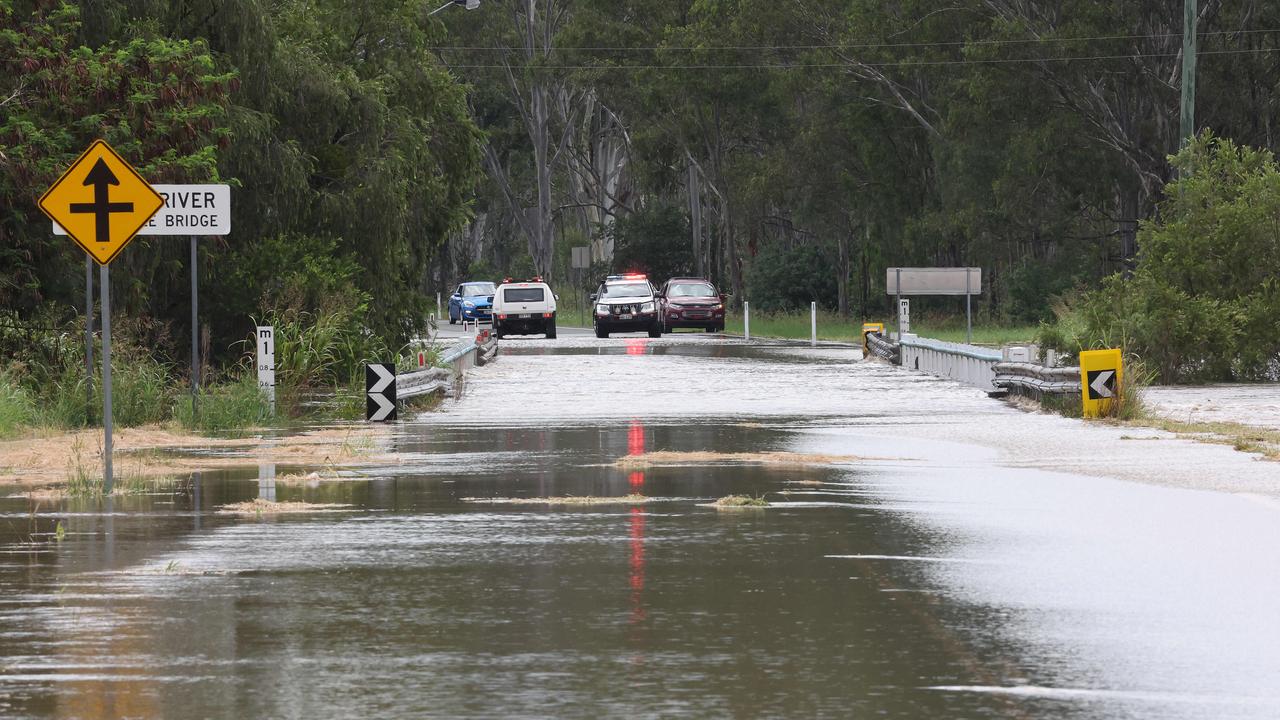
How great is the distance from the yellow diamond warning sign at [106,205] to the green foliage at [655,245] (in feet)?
245

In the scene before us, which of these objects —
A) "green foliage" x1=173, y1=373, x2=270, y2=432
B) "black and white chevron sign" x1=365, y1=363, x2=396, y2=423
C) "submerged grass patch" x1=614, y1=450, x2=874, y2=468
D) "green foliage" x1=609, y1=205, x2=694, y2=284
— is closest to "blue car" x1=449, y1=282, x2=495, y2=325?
"green foliage" x1=609, y1=205, x2=694, y2=284

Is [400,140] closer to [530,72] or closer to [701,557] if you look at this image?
[701,557]

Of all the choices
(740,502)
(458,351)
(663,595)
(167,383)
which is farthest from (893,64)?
(663,595)

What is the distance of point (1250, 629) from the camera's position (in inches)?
386

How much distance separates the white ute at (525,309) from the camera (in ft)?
210

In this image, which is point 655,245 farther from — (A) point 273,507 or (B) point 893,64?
(A) point 273,507

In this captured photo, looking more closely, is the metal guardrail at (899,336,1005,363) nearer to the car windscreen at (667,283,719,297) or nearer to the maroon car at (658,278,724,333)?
the maroon car at (658,278,724,333)

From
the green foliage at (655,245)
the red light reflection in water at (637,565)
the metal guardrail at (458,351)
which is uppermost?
the green foliage at (655,245)

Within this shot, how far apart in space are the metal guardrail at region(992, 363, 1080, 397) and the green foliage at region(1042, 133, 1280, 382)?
3.59 meters

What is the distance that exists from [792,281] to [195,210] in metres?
59.7

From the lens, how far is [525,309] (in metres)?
63.9

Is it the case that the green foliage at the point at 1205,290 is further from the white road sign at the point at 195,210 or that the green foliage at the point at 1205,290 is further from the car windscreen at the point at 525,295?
the car windscreen at the point at 525,295

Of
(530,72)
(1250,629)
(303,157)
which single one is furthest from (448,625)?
(530,72)

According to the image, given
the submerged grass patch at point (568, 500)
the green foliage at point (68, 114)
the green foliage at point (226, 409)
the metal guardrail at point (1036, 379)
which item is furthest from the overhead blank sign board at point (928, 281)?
the submerged grass patch at point (568, 500)
